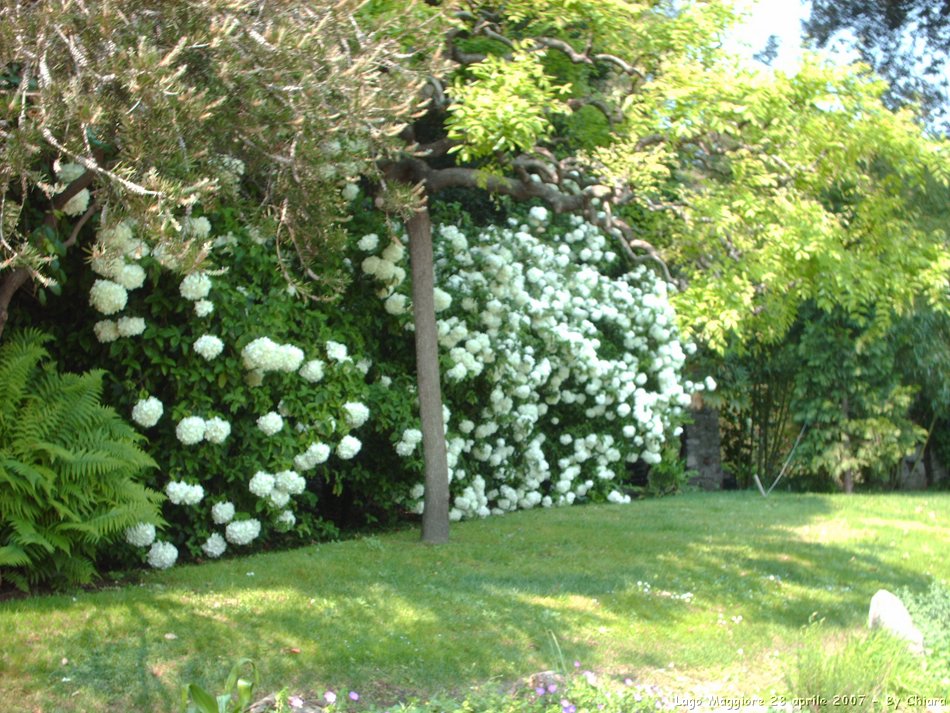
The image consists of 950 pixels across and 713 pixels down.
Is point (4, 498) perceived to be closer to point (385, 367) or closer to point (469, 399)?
point (385, 367)

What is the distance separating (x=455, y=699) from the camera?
15.5 feet

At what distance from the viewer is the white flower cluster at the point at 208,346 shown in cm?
712

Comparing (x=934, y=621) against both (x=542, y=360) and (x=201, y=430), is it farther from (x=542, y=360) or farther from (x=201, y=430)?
(x=542, y=360)

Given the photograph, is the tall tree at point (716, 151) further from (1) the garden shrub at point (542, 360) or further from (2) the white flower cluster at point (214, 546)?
(2) the white flower cluster at point (214, 546)

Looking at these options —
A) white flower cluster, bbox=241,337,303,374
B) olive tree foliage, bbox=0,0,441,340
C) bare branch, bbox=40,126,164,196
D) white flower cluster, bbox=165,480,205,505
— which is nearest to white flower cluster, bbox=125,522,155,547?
white flower cluster, bbox=165,480,205,505

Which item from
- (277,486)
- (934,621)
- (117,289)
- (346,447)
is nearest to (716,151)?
(346,447)

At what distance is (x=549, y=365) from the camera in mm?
10773

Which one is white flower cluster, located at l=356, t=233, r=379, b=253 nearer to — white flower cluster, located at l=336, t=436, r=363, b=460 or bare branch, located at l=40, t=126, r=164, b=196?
white flower cluster, located at l=336, t=436, r=363, b=460

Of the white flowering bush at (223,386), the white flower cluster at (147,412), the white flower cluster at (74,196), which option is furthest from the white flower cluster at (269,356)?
the white flower cluster at (74,196)

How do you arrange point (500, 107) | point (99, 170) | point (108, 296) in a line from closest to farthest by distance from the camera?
point (99, 170), point (108, 296), point (500, 107)

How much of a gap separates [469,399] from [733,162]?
341 centimetres

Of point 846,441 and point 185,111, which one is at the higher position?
point 185,111

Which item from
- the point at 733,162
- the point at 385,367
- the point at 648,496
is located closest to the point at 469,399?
the point at 385,367

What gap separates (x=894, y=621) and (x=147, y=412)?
4.62 m
